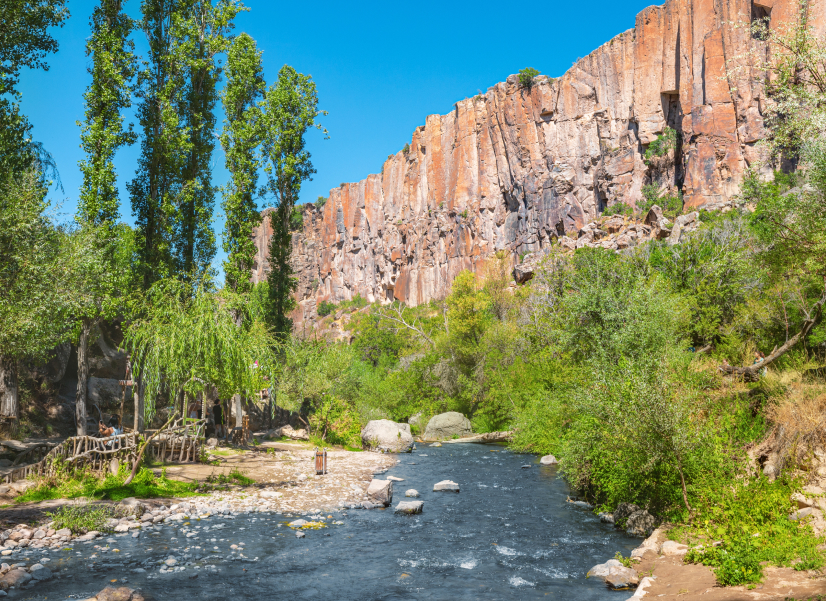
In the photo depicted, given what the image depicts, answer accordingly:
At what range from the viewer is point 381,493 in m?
17.2

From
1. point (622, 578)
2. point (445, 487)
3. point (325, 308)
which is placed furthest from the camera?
point (325, 308)

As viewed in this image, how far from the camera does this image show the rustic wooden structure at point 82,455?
1470 cm

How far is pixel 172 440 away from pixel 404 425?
1801cm

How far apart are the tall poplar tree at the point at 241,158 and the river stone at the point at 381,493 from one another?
14.0 meters

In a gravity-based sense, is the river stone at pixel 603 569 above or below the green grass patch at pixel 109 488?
below

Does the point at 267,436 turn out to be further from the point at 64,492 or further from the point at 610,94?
the point at 610,94

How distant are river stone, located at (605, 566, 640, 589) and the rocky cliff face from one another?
4910cm

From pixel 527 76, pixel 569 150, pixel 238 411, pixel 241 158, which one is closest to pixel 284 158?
pixel 241 158

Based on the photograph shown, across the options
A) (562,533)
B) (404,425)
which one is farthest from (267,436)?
(562,533)

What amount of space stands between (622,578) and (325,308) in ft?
380

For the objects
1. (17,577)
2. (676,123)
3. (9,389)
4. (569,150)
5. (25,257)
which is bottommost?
(17,577)

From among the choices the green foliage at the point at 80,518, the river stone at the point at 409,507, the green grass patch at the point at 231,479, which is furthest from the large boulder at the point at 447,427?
the green foliage at the point at 80,518

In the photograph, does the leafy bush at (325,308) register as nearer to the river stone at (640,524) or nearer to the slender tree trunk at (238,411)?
the slender tree trunk at (238,411)

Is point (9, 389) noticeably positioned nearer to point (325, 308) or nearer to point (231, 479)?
point (231, 479)
